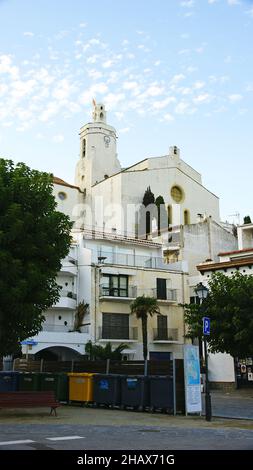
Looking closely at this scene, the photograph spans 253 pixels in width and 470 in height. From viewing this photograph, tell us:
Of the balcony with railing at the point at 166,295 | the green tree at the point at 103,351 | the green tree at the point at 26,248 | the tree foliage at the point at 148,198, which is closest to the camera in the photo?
the green tree at the point at 26,248

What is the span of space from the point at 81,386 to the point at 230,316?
11506mm

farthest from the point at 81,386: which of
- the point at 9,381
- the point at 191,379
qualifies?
the point at 191,379

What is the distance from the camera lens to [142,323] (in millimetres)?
39531

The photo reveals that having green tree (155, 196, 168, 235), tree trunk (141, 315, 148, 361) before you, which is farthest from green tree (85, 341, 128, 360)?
green tree (155, 196, 168, 235)

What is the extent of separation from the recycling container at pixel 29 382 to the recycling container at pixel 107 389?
2556mm

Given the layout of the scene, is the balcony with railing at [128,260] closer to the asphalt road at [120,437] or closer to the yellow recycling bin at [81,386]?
the yellow recycling bin at [81,386]

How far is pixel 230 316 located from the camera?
29.5 m

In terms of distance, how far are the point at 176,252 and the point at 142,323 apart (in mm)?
11602

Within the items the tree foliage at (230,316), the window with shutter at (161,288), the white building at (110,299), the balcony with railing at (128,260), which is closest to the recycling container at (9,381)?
the tree foliage at (230,316)

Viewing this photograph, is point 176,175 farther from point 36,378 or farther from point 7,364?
point 36,378

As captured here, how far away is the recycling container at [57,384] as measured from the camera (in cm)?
2138

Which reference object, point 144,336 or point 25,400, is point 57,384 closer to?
point 25,400
